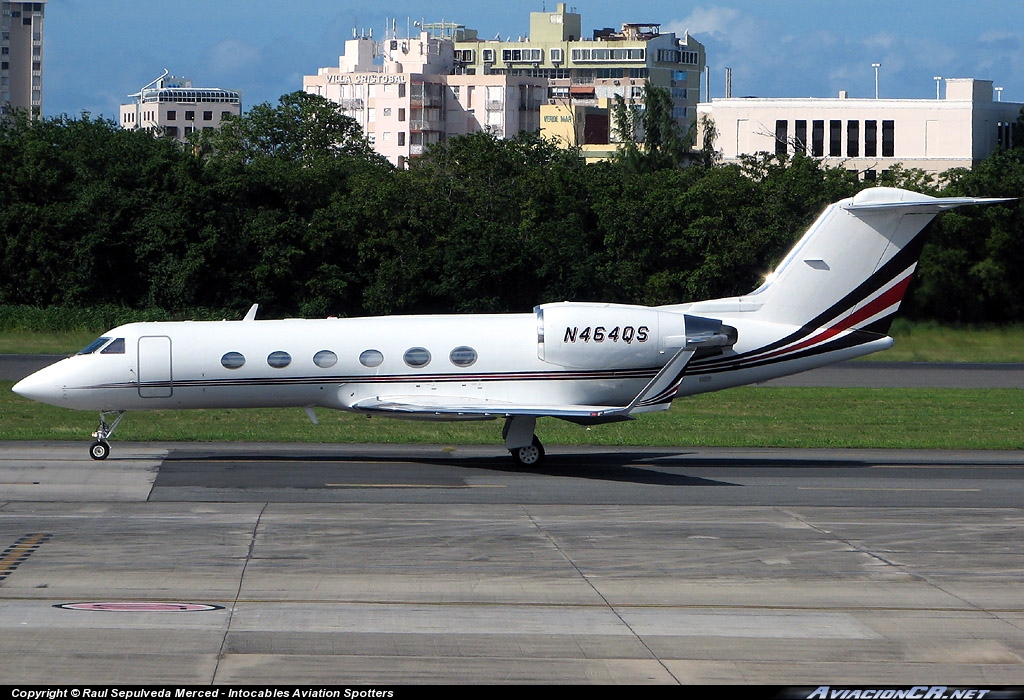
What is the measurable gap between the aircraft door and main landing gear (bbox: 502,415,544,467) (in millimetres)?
6606

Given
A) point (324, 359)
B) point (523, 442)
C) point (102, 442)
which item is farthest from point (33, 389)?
Result: point (523, 442)

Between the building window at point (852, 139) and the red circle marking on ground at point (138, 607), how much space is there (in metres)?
108

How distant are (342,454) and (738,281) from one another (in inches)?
1536

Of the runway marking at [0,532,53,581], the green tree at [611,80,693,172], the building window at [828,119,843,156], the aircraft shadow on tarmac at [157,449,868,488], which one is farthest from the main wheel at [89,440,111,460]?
the building window at [828,119,843,156]

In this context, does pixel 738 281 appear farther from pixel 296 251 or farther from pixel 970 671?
pixel 970 671

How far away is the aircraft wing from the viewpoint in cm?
2264

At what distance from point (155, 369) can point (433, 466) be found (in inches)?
223

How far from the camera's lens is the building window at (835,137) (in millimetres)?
113438

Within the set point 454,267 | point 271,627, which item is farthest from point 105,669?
point 454,267

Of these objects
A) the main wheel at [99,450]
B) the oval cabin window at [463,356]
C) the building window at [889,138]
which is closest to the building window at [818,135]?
the building window at [889,138]

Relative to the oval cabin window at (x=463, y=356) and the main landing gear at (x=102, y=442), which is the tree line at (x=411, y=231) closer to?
the oval cabin window at (x=463, y=356)

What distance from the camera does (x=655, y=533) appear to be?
57.5 feet

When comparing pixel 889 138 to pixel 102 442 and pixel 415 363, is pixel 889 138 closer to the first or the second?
pixel 415 363

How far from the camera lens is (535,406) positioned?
2386cm
